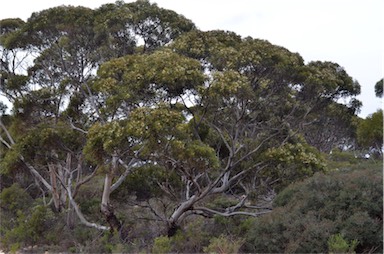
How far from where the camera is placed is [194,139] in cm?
1184

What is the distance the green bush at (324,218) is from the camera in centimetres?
859

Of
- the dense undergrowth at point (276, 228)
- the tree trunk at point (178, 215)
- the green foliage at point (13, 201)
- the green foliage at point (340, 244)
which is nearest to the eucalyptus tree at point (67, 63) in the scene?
the dense undergrowth at point (276, 228)

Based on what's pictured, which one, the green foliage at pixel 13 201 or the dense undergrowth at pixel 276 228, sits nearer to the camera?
the dense undergrowth at pixel 276 228

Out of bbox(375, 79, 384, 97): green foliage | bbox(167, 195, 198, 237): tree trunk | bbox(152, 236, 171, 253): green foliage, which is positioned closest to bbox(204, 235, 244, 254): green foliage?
bbox(152, 236, 171, 253): green foliage

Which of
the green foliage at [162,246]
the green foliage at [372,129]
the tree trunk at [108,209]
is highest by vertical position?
the green foliage at [372,129]

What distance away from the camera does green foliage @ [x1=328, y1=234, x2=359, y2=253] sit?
8.09 metres

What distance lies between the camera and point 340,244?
8180mm

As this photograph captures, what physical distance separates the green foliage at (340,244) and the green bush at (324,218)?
16cm

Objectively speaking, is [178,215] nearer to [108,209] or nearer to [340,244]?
[108,209]

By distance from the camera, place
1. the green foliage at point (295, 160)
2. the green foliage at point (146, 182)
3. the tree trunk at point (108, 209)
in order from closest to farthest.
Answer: the green foliage at point (295, 160), the tree trunk at point (108, 209), the green foliage at point (146, 182)

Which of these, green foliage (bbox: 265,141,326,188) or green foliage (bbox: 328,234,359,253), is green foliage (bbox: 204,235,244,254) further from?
green foliage (bbox: 265,141,326,188)

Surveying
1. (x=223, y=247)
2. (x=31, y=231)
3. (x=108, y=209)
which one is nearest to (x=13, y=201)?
(x=31, y=231)

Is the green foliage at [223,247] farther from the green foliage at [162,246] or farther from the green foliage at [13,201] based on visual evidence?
the green foliage at [13,201]

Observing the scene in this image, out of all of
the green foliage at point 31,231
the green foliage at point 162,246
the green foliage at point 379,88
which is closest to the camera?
the green foliage at point 162,246
